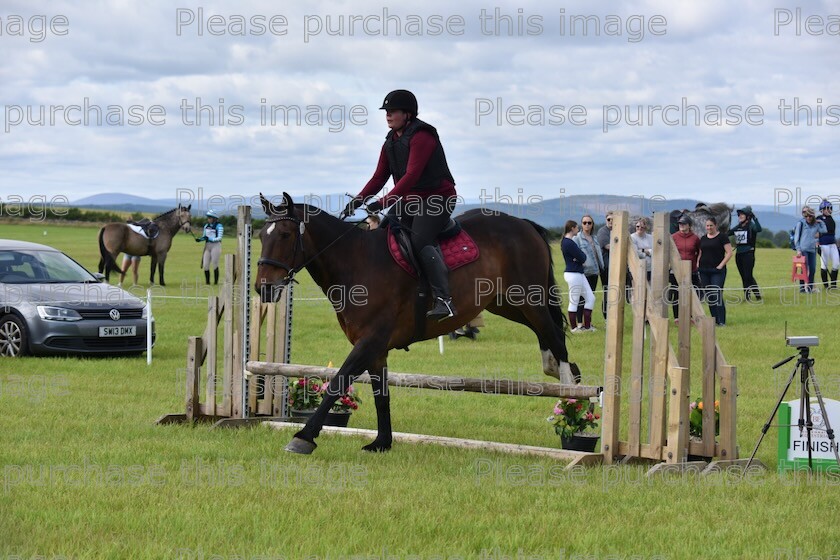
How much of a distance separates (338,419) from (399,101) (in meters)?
3.52

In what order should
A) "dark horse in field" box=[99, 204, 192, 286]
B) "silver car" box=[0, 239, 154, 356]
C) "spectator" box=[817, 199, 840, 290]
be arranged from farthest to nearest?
1. "dark horse in field" box=[99, 204, 192, 286]
2. "spectator" box=[817, 199, 840, 290]
3. "silver car" box=[0, 239, 154, 356]

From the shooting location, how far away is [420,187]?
31.6 feet

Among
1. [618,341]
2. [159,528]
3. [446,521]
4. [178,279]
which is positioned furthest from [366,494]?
[178,279]

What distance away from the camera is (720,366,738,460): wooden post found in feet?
27.7

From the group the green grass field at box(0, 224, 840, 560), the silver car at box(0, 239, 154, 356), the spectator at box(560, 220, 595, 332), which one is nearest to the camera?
the green grass field at box(0, 224, 840, 560)

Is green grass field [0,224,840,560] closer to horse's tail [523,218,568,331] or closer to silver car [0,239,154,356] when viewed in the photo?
horse's tail [523,218,568,331]

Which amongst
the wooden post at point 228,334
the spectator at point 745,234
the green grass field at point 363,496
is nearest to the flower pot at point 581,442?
the green grass field at point 363,496

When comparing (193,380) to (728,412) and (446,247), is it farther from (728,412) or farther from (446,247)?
(728,412)

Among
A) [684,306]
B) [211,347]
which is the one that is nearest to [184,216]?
[211,347]

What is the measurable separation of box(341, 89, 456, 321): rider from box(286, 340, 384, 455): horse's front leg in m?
0.67

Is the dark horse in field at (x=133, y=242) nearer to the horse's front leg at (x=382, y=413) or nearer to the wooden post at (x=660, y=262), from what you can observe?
the horse's front leg at (x=382, y=413)

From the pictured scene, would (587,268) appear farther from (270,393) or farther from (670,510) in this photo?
(670,510)

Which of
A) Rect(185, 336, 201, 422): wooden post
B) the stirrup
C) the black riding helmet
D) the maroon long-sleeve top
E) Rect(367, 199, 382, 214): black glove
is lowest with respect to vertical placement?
Rect(185, 336, 201, 422): wooden post

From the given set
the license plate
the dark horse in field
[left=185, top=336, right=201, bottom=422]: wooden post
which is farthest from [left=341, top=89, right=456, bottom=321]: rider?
the dark horse in field
